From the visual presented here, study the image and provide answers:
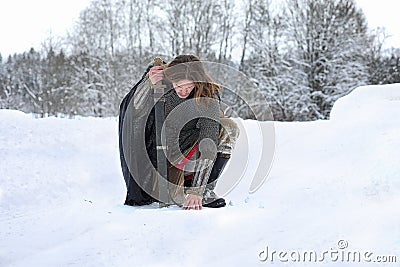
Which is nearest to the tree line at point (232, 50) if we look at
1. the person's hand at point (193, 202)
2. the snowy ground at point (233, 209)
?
the snowy ground at point (233, 209)

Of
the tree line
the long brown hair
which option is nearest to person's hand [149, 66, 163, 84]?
the long brown hair

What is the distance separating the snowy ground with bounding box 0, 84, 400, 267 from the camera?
167 centimetres

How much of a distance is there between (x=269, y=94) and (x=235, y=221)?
15.0 metres

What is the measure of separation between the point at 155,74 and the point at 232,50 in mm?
16192

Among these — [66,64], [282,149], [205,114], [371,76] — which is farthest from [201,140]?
[66,64]

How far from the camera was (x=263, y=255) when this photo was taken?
1.62 meters

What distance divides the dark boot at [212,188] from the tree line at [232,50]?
1278 cm

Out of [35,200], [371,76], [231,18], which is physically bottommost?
[35,200]

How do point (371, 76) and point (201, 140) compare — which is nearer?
point (201, 140)

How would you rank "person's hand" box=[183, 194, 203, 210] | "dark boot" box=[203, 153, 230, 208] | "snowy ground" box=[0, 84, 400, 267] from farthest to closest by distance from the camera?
"dark boot" box=[203, 153, 230, 208] → "person's hand" box=[183, 194, 203, 210] → "snowy ground" box=[0, 84, 400, 267]

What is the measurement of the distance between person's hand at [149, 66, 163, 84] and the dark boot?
57cm

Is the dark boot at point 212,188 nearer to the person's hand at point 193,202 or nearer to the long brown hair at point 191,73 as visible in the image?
the person's hand at point 193,202

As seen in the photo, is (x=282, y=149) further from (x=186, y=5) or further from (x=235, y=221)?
(x=186, y=5)

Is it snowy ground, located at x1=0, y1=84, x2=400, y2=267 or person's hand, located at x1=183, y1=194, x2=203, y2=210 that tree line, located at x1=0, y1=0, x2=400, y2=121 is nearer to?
snowy ground, located at x1=0, y1=84, x2=400, y2=267
